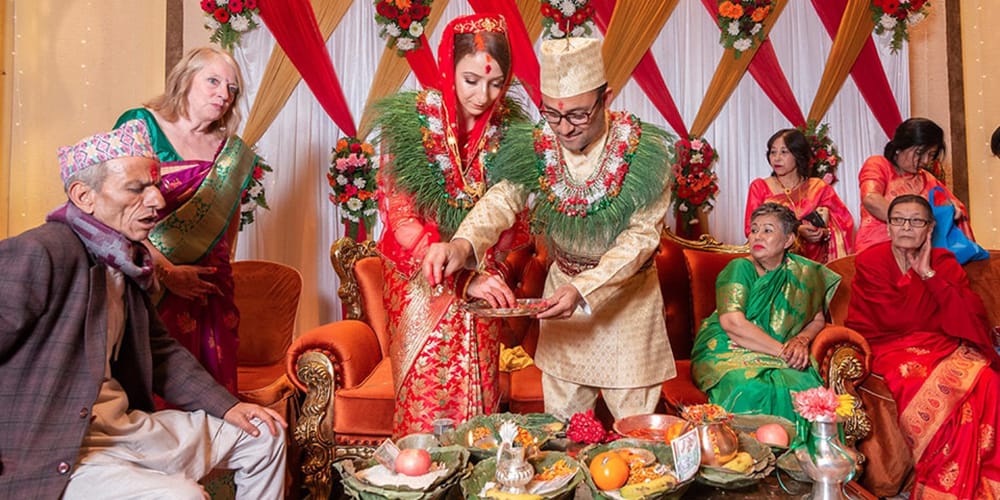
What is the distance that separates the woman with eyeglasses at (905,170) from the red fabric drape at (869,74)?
1324mm

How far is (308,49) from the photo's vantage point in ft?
16.9

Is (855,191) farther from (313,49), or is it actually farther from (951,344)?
(313,49)

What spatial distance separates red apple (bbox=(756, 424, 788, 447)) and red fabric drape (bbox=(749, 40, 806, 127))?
156 inches

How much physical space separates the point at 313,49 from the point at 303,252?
1.41 meters

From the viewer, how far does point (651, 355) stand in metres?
2.26

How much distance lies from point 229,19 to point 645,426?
4.27 metres

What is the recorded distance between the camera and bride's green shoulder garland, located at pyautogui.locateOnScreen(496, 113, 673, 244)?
216 cm

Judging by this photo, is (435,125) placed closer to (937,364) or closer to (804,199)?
(937,364)

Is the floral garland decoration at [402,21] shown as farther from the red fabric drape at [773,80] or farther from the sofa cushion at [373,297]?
the red fabric drape at [773,80]

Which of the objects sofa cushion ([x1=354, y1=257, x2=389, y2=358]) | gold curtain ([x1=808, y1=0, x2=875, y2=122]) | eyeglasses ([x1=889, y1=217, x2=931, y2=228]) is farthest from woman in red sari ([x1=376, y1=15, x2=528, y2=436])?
gold curtain ([x1=808, y1=0, x2=875, y2=122])

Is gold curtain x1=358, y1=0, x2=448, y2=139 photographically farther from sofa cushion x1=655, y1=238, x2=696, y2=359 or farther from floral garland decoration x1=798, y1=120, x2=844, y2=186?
floral garland decoration x1=798, y1=120, x2=844, y2=186

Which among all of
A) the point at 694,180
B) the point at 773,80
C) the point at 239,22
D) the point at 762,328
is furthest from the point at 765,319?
the point at 239,22

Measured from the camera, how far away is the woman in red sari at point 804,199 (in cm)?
445

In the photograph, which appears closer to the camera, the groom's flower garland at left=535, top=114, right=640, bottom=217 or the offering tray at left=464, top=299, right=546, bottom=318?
the offering tray at left=464, top=299, right=546, bottom=318
